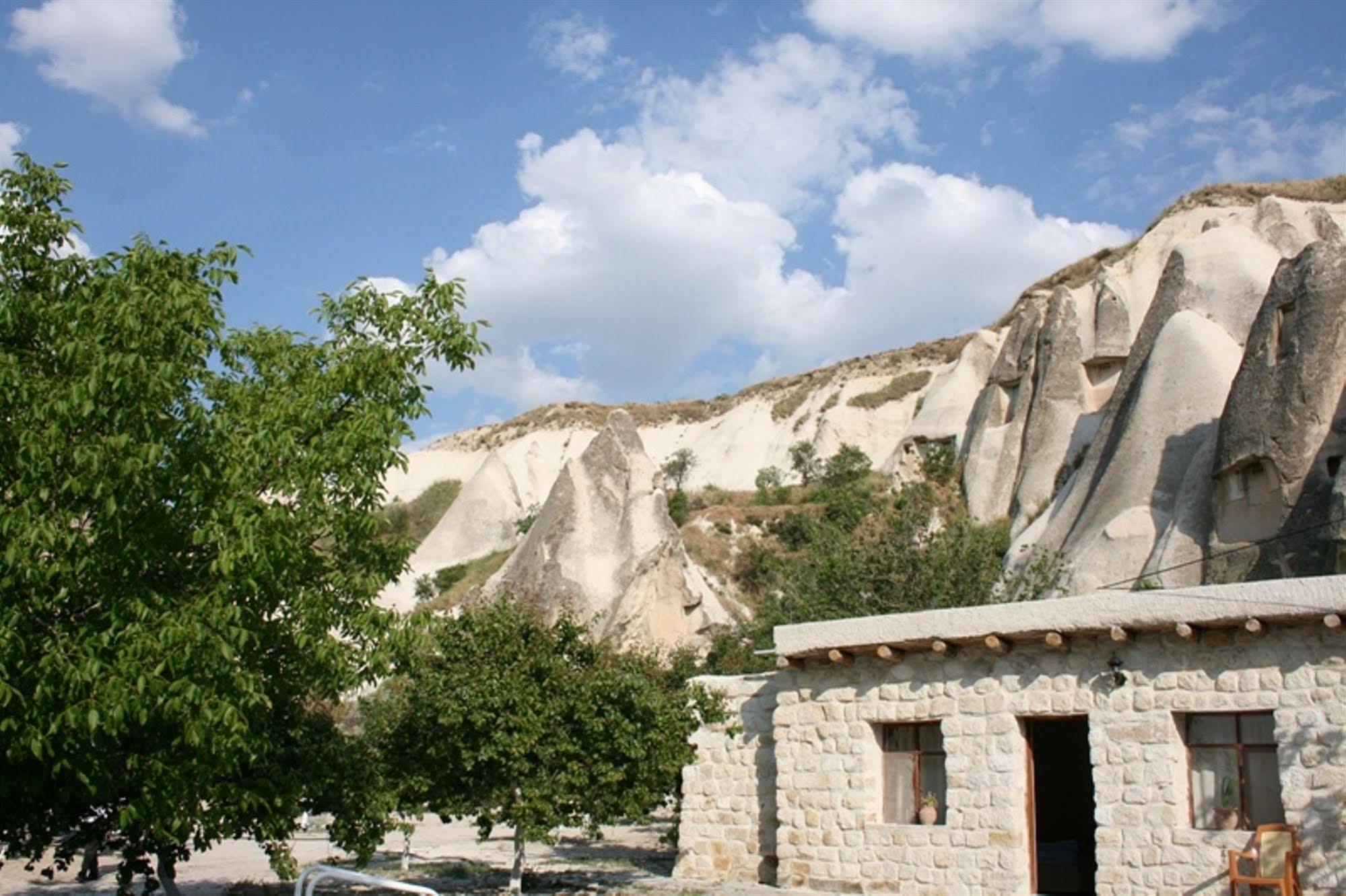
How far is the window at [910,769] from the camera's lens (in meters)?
14.0

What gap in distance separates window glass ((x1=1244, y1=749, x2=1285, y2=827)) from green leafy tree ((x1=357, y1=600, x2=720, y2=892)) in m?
6.39

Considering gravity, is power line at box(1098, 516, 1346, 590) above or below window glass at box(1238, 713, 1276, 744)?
above

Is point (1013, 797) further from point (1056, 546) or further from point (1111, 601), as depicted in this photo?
point (1056, 546)

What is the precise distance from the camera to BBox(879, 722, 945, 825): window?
A: 13992mm

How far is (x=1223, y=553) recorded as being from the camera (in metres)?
23.1

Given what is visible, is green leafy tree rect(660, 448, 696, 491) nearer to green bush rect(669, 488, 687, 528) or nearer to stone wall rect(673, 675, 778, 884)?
green bush rect(669, 488, 687, 528)

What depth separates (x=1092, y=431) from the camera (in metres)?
35.1

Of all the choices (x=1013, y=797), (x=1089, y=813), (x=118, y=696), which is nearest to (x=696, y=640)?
(x=1089, y=813)

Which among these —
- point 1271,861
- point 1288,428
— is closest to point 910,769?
point 1271,861

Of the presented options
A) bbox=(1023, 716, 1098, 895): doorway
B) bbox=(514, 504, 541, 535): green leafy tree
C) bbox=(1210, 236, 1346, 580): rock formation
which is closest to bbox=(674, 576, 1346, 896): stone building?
bbox=(1023, 716, 1098, 895): doorway

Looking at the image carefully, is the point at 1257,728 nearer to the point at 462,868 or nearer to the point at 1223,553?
the point at 1223,553

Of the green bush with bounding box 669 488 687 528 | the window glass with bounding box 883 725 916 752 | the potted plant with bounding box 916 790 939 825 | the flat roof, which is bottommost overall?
the potted plant with bounding box 916 790 939 825

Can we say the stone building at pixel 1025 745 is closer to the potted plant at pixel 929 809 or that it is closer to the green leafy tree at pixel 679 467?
the potted plant at pixel 929 809

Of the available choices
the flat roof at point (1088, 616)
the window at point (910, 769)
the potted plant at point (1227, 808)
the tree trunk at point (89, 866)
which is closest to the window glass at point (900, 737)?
the window at point (910, 769)
